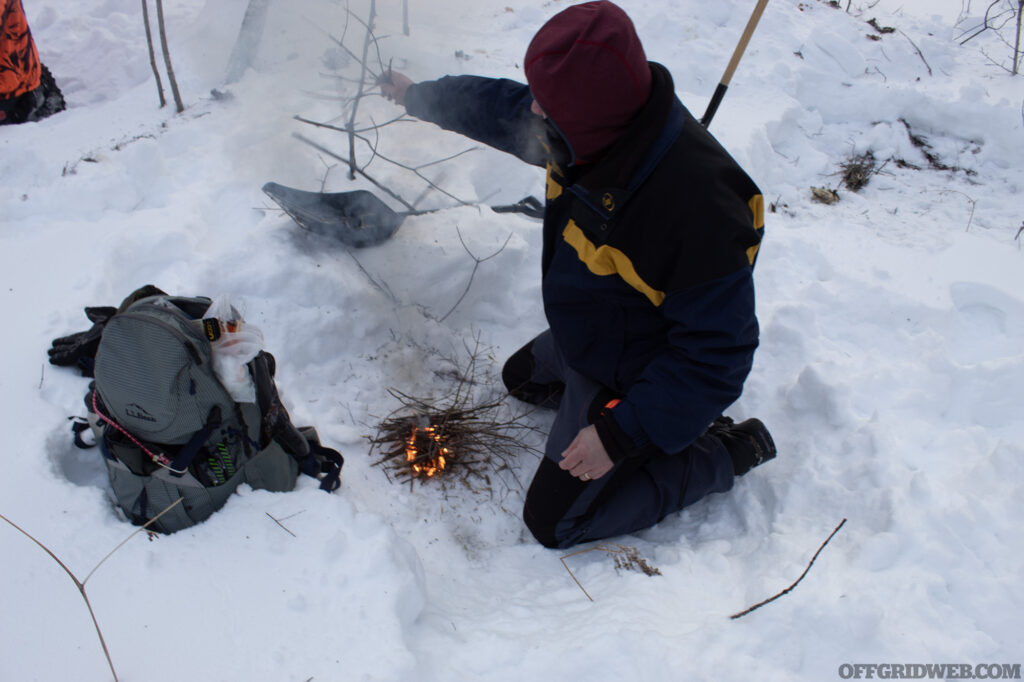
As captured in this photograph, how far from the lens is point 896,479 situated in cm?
201

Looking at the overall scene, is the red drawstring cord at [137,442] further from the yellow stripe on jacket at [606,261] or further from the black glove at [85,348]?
the yellow stripe on jacket at [606,261]

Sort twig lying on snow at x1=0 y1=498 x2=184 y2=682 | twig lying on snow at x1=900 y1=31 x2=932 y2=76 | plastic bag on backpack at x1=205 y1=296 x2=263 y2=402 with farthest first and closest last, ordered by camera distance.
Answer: twig lying on snow at x1=900 y1=31 x2=932 y2=76, plastic bag on backpack at x1=205 y1=296 x2=263 y2=402, twig lying on snow at x1=0 y1=498 x2=184 y2=682

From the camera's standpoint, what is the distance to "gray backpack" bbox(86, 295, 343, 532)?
5.11ft

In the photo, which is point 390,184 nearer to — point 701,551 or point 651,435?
point 651,435

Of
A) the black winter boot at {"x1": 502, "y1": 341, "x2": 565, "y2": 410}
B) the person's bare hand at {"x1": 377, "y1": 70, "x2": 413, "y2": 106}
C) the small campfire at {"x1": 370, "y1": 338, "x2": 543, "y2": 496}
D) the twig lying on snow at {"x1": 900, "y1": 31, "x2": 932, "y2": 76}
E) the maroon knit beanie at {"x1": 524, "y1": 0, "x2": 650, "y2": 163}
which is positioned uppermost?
the maroon knit beanie at {"x1": 524, "y1": 0, "x2": 650, "y2": 163}

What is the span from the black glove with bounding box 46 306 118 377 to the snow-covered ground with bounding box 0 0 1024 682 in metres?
0.07

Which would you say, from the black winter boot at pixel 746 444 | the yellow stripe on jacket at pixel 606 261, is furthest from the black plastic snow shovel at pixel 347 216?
the black winter boot at pixel 746 444

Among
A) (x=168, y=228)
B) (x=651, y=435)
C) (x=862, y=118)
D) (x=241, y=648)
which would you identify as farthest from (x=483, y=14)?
(x=241, y=648)

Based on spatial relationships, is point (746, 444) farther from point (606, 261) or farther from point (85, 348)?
point (85, 348)

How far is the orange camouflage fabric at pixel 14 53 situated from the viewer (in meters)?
3.76

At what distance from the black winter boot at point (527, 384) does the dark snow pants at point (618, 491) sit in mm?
417

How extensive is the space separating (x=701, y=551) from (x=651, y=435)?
0.50 meters

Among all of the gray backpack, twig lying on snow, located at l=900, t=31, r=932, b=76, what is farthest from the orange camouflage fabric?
twig lying on snow, located at l=900, t=31, r=932, b=76

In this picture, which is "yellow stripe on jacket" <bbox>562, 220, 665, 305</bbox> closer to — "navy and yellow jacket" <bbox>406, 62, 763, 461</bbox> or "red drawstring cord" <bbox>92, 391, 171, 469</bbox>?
"navy and yellow jacket" <bbox>406, 62, 763, 461</bbox>
